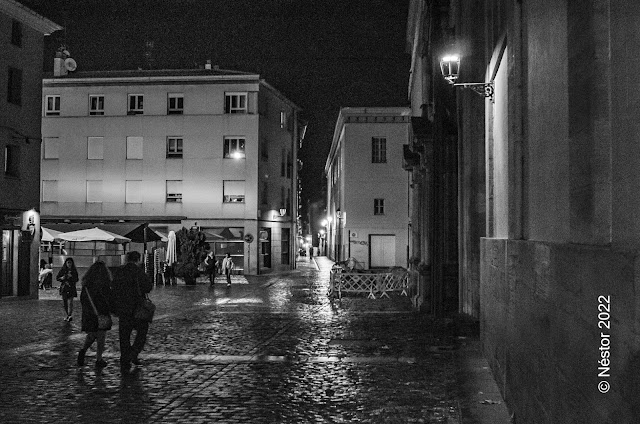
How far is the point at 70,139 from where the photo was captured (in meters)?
50.0

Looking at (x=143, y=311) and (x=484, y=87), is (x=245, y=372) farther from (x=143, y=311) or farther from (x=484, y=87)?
(x=484, y=87)

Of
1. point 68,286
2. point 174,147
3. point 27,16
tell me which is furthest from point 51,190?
point 68,286

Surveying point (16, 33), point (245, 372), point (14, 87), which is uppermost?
point (16, 33)

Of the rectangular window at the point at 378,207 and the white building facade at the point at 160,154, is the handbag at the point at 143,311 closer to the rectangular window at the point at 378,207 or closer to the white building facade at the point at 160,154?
the white building facade at the point at 160,154

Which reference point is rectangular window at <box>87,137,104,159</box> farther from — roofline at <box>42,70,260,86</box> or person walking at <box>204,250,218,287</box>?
person walking at <box>204,250,218,287</box>

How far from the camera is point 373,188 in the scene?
55469 mm

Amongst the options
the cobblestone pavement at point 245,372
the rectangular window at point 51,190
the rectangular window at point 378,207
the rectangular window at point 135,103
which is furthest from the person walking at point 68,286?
the rectangular window at point 378,207

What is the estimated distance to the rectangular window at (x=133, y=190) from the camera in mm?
49344

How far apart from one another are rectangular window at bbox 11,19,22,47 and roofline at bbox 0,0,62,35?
19 centimetres

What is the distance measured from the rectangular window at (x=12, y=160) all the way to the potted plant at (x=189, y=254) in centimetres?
1071

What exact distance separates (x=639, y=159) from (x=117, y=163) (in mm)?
48002

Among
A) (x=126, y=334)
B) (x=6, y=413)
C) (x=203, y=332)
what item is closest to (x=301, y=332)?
(x=203, y=332)

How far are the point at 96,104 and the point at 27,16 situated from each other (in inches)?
Result: 861

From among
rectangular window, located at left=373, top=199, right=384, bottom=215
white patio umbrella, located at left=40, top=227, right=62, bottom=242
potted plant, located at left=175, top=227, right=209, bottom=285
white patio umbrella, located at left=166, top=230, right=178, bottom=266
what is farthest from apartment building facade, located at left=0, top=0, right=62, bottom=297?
rectangular window, located at left=373, top=199, right=384, bottom=215
